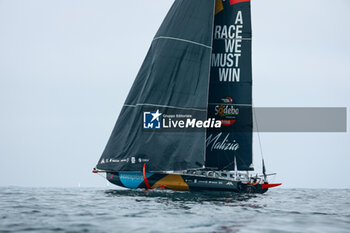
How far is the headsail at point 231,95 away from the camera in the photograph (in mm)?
35781

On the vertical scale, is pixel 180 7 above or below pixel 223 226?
above

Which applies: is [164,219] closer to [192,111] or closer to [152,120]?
[152,120]

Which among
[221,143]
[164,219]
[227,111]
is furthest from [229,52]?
[164,219]

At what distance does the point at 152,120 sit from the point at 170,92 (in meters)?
2.46

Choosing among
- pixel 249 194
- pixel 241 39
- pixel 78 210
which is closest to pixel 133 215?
pixel 78 210

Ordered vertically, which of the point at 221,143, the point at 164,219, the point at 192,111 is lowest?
the point at 164,219

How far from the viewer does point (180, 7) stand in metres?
34.8

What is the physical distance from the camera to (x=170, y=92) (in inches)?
1320

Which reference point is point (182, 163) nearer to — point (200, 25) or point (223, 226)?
point (200, 25)

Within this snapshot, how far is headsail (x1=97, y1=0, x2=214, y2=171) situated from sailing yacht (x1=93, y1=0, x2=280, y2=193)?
0.24ft

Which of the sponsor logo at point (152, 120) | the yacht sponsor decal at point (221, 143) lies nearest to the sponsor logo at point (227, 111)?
the yacht sponsor decal at point (221, 143)

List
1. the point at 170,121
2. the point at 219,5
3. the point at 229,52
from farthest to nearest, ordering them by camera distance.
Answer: the point at 219,5 < the point at 229,52 < the point at 170,121

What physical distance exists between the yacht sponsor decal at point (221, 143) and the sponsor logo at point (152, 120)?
16.3 feet

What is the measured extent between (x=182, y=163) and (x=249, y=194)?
5.39 meters
